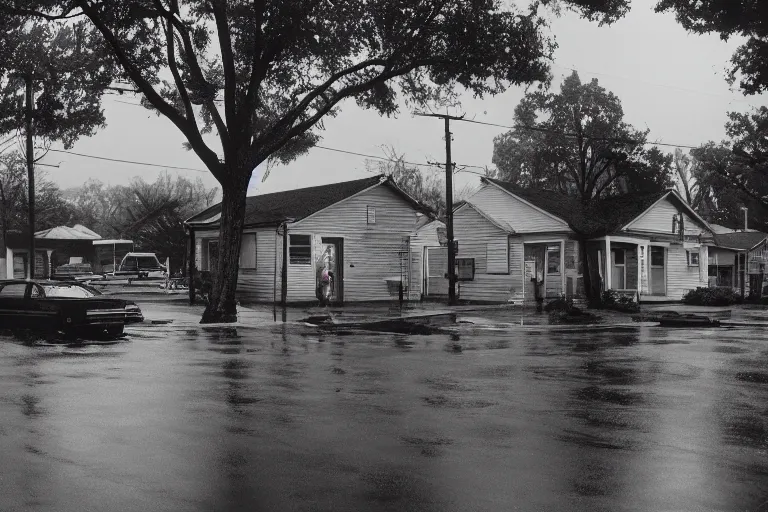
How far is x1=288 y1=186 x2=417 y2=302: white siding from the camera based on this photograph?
3322 cm

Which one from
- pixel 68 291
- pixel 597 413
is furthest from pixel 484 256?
pixel 597 413

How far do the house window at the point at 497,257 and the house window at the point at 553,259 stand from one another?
1765 mm

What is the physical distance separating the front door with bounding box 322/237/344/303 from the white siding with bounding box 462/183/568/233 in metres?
7.32

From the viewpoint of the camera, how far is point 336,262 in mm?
34656

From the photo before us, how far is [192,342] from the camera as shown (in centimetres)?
1778

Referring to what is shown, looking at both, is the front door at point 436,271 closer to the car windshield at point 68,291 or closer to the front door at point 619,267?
the front door at point 619,267

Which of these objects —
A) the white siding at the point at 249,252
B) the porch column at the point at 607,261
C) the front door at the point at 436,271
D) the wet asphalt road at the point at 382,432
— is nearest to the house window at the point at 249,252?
the white siding at the point at 249,252

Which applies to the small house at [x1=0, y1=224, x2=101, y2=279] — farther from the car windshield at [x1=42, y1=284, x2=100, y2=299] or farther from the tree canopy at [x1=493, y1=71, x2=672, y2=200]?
the car windshield at [x1=42, y1=284, x2=100, y2=299]

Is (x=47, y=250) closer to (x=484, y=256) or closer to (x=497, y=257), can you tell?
(x=484, y=256)

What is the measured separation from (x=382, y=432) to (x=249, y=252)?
2686 cm

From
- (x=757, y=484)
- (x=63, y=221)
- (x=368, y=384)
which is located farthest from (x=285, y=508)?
(x=63, y=221)

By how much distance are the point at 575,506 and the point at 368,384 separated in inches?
232

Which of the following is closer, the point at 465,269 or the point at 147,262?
the point at 465,269

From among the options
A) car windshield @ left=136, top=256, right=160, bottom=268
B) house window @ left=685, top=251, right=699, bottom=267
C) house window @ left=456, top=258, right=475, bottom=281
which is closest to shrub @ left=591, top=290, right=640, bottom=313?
house window @ left=456, top=258, right=475, bottom=281
